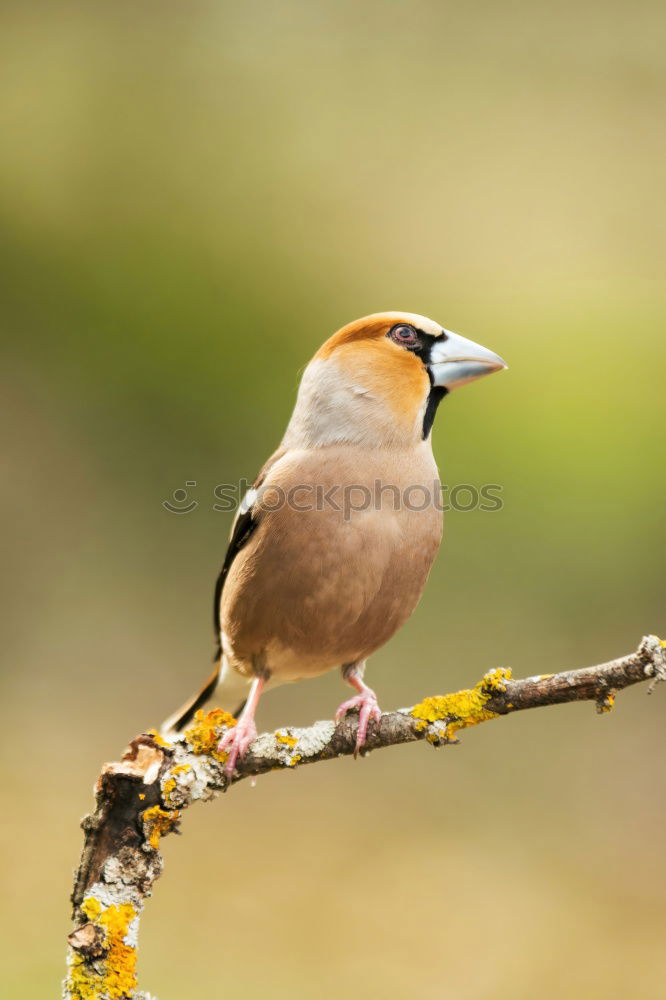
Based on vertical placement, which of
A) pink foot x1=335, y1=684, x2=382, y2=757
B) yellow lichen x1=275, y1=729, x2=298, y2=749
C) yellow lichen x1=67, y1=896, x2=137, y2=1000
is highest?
pink foot x1=335, y1=684, x2=382, y2=757

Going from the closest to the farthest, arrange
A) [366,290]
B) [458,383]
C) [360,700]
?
[360,700], [458,383], [366,290]

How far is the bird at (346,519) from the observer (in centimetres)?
313

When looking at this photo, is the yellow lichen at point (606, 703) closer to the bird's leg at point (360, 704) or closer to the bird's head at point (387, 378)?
the bird's leg at point (360, 704)

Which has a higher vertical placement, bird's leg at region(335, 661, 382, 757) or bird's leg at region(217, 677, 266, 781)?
bird's leg at region(335, 661, 382, 757)

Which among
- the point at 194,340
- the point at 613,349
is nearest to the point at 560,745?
the point at 613,349

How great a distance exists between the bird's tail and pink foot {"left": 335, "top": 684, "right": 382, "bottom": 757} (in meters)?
0.61

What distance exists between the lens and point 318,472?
3.25 meters

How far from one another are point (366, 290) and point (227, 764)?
13.5ft

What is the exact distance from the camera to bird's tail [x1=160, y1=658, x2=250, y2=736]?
3.87m

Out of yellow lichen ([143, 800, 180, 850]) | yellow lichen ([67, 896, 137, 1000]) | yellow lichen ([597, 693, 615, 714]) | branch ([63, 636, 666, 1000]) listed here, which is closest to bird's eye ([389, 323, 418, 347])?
branch ([63, 636, 666, 1000])

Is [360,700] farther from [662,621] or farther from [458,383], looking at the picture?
[662,621]

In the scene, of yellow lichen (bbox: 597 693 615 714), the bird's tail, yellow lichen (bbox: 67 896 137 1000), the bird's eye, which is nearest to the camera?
yellow lichen (bbox: 597 693 615 714)

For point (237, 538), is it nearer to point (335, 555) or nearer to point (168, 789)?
point (335, 555)
